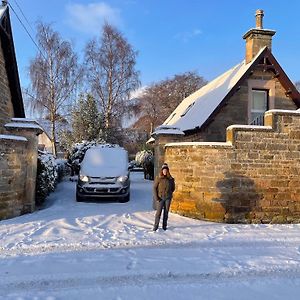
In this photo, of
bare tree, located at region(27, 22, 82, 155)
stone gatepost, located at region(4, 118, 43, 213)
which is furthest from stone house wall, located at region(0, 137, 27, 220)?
bare tree, located at region(27, 22, 82, 155)

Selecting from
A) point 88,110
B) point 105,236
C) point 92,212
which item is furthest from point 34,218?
point 88,110

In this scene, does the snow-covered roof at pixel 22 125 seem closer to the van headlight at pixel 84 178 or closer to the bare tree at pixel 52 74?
the van headlight at pixel 84 178

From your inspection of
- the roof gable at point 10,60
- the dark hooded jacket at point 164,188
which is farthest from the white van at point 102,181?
the dark hooded jacket at point 164,188

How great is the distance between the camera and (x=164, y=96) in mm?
50719

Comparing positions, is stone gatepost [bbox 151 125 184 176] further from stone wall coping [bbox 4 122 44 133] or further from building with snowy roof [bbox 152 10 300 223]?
stone wall coping [bbox 4 122 44 133]

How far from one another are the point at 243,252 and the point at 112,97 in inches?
1010

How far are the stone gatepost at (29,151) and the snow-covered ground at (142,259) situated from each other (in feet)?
2.14

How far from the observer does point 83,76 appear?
3147cm

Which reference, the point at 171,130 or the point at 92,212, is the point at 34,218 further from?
the point at 171,130

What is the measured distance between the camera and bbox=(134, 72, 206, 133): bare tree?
159ft

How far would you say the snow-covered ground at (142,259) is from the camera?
5211 mm

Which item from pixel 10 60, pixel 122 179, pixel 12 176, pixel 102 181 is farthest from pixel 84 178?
pixel 10 60

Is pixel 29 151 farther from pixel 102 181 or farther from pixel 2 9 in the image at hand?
pixel 2 9

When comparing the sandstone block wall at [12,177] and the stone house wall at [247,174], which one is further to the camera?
the stone house wall at [247,174]
